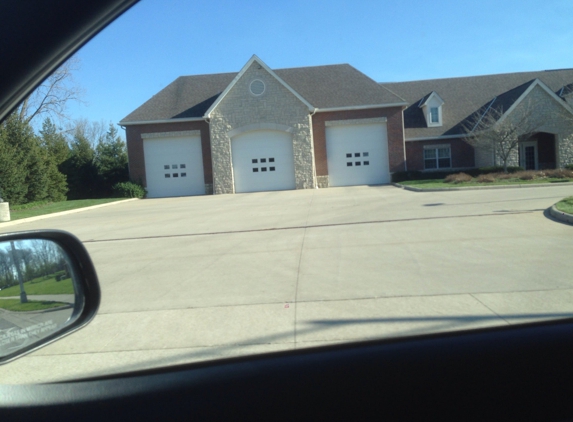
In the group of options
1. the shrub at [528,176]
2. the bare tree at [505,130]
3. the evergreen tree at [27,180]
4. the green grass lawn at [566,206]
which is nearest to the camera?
the green grass lawn at [566,206]

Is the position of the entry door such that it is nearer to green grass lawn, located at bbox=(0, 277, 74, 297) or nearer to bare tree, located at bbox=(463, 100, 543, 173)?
bare tree, located at bbox=(463, 100, 543, 173)

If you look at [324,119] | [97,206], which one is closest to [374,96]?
[324,119]

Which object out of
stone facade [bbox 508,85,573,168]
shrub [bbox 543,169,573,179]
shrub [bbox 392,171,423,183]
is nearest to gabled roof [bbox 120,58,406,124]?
shrub [bbox 392,171,423,183]

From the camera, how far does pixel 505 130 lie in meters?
28.3

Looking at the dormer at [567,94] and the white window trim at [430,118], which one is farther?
the white window trim at [430,118]

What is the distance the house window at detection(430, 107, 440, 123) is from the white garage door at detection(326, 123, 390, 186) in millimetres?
4069

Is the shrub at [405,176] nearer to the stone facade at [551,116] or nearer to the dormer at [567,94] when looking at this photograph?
the stone facade at [551,116]

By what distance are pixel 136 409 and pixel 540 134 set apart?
1347 inches

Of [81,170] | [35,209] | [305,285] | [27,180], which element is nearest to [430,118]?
[81,170]

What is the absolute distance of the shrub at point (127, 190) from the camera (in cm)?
3070

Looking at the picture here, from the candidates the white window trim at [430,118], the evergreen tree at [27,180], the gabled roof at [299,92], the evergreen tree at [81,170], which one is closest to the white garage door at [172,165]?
the gabled roof at [299,92]

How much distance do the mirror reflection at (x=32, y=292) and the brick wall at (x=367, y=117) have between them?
30241 mm

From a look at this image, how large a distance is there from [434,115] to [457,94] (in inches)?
126

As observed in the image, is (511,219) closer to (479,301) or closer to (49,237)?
(479,301)
